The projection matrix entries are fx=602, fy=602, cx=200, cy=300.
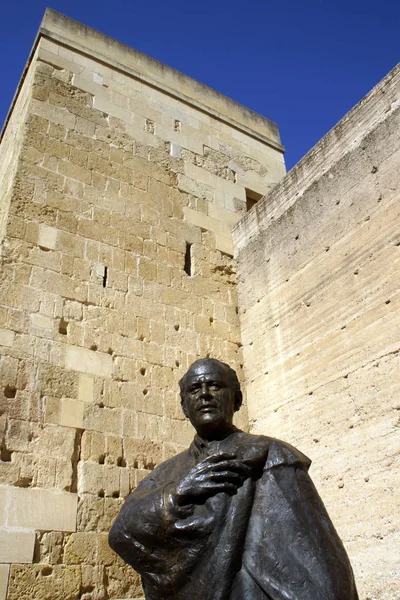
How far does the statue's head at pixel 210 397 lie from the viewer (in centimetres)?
255

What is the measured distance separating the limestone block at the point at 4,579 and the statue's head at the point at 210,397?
8.12 feet

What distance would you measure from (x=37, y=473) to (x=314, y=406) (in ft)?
8.19

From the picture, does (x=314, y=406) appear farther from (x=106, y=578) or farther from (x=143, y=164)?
(x=143, y=164)

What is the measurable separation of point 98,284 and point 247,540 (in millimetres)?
4077

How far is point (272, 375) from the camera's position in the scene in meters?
6.21

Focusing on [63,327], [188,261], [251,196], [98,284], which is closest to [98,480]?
[63,327]

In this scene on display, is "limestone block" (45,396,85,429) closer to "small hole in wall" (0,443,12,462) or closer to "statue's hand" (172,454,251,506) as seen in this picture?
"small hole in wall" (0,443,12,462)

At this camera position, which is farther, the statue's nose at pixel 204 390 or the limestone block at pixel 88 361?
the limestone block at pixel 88 361

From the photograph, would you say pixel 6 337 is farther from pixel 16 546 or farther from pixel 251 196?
pixel 251 196

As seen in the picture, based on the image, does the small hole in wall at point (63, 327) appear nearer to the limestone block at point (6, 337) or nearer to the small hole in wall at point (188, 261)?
the limestone block at point (6, 337)

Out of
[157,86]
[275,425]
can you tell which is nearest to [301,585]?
[275,425]

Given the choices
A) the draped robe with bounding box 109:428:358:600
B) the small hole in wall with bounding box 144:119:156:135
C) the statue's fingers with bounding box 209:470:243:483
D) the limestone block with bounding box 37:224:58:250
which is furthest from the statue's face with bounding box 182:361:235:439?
the small hole in wall with bounding box 144:119:156:135

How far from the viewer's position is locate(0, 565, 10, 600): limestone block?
4.19 meters

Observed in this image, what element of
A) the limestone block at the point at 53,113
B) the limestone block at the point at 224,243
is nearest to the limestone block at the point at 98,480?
the limestone block at the point at 224,243
